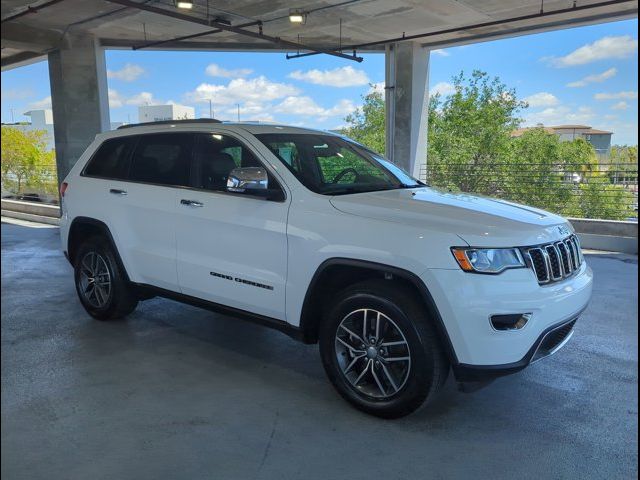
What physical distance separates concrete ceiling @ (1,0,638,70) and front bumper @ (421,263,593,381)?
266 inches

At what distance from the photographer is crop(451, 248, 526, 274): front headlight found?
2770 millimetres

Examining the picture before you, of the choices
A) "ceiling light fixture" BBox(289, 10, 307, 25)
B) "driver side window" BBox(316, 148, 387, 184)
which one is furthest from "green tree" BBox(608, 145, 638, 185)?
"driver side window" BBox(316, 148, 387, 184)

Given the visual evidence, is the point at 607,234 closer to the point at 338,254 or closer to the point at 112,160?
the point at 338,254

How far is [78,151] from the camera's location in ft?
36.9

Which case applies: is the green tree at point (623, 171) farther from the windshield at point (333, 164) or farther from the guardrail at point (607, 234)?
the windshield at point (333, 164)

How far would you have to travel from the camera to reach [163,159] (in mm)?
4355

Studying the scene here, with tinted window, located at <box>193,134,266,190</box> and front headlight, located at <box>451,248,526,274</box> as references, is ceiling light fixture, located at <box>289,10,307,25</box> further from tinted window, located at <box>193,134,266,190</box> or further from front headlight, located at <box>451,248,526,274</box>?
front headlight, located at <box>451,248,526,274</box>

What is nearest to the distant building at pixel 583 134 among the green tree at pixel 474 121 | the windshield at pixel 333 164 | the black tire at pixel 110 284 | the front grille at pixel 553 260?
the green tree at pixel 474 121

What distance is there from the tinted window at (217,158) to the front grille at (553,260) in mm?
2015

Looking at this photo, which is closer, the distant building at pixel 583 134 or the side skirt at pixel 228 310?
the side skirt at pixel 228 310

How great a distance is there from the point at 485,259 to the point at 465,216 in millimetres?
339

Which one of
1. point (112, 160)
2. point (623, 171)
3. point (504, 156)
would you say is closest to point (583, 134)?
point (504, 156)

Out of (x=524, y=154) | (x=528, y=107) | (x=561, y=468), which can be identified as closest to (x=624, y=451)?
(x=561, y=468)

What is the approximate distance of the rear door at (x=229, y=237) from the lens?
11.5 feet
